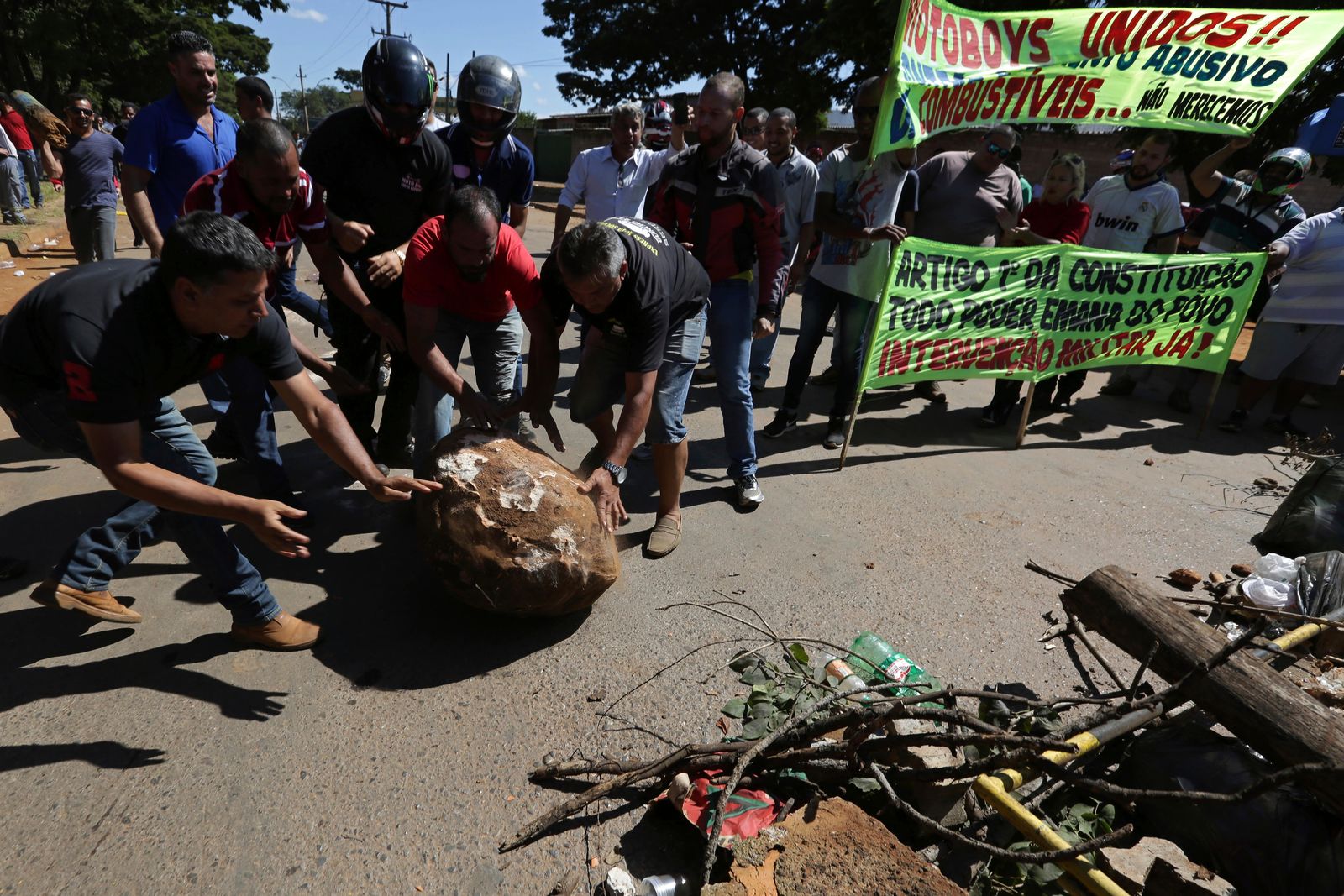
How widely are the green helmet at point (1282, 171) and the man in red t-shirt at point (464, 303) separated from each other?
5.78 meters

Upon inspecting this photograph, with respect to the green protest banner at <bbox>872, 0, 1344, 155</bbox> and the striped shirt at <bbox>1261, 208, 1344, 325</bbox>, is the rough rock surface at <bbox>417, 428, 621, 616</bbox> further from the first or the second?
the striped shirt at <bbox>1261, 208, 1344, 325</bbox>

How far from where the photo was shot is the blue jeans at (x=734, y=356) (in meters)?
4.00

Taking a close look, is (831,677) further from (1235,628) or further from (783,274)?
(783,274)

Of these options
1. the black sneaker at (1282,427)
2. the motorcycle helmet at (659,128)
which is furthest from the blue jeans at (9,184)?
the black sneaker at (1282,427)

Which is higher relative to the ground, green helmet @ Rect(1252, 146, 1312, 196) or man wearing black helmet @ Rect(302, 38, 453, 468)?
green helmet @ Rect(1252, 146, 1312, 196)

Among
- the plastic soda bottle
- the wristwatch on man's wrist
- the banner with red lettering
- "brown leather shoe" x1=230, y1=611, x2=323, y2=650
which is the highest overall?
the banner with red lettering

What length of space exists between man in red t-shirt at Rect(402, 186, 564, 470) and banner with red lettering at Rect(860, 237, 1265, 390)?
227cm

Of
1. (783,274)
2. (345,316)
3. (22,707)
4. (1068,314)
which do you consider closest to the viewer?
(22,707)

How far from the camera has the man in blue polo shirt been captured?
3877 mm

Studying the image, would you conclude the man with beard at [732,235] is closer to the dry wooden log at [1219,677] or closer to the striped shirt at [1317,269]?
the dry wooden log at [1219,677]

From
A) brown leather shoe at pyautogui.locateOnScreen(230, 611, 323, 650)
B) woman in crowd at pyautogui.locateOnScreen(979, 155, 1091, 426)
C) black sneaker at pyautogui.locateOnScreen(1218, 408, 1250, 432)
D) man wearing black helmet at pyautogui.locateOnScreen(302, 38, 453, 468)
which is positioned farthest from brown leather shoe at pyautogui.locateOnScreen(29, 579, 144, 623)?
black sneaker at pyautogui.locateOnScreen(1218, 408, 1250, 432)

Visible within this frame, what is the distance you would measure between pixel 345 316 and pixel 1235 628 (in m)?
4.40

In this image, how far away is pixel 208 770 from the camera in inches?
90.8

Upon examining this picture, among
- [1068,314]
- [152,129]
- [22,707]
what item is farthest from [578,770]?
[1068,314]
